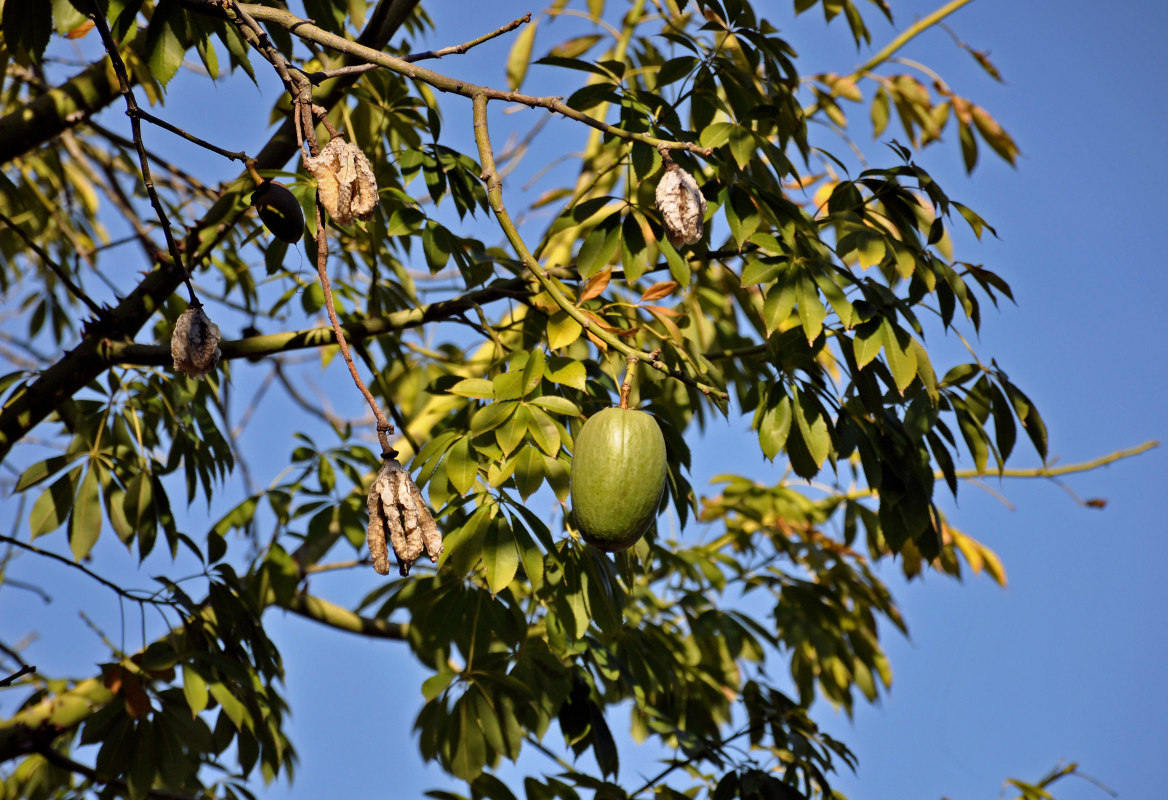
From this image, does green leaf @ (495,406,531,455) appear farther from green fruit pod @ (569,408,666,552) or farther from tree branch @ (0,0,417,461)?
tree branch @ (0,0,417,461)

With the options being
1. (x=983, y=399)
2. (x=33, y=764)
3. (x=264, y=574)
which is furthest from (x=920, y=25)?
(x=33, y=764)

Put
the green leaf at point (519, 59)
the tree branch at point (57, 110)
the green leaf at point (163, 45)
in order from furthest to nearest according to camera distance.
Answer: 1. the green leaf at point (519, 59)
2. the tree branch at point (57, 110)
3. the green leaf at point (163, 45)

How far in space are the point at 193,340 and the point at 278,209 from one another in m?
0.23

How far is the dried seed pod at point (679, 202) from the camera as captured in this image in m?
1.48

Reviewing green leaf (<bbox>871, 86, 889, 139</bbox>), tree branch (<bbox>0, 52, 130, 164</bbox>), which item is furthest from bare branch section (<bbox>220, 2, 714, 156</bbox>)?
green leaf (<bbox>871, 86, 889, 139</bbox>)

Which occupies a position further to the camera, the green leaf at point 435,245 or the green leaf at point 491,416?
the green leaf at point 435,245

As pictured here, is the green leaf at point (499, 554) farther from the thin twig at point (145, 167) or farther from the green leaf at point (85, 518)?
the green leaf at point (85, 518)

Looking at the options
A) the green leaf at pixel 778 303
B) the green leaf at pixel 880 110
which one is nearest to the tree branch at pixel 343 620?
the green leaf at pixel 778 303

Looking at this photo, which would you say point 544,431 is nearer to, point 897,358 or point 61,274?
point 897,358

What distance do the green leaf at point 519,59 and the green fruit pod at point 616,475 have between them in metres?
2.72

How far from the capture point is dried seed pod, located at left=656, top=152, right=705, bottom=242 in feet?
4.86

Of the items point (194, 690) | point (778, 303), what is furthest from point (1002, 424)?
point (194, 690)

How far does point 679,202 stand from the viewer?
1.48m

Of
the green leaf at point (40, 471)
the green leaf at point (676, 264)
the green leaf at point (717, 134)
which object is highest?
the green leaf at point (717, 134)
